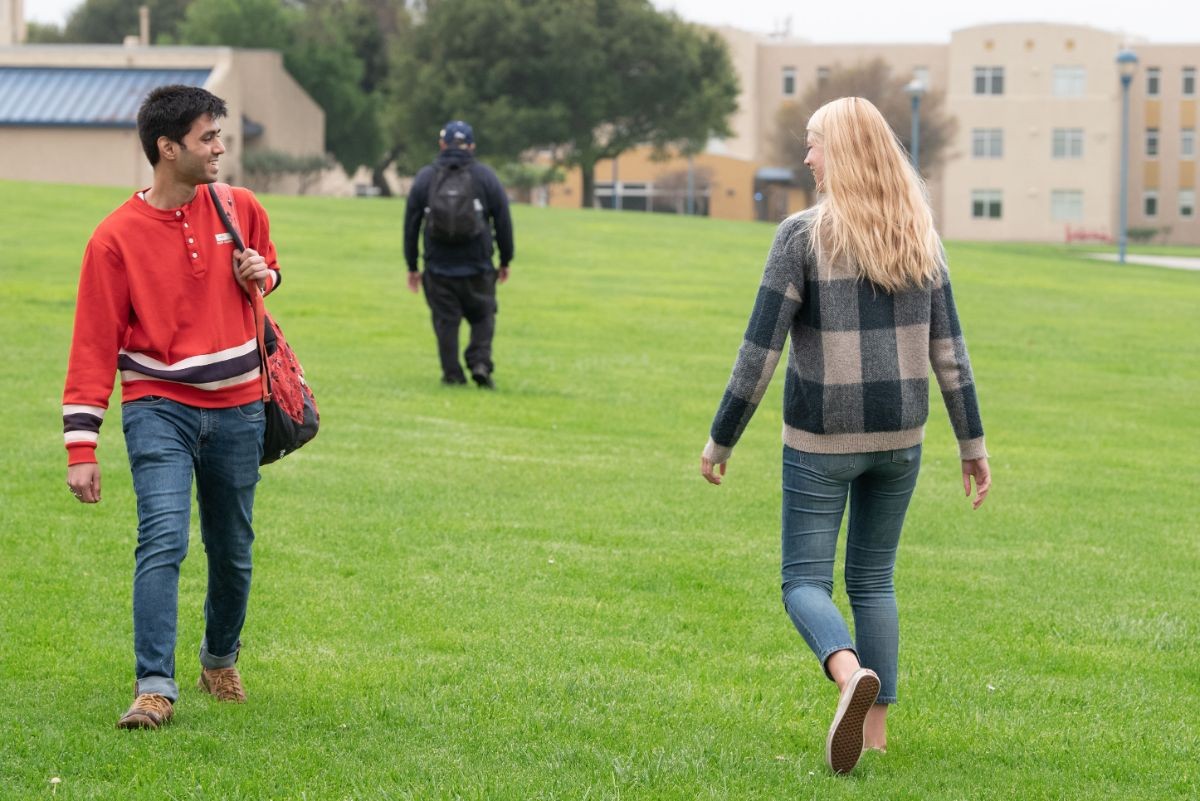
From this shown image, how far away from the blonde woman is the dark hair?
5.86ft

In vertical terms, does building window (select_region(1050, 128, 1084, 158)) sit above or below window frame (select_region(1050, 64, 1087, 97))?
below

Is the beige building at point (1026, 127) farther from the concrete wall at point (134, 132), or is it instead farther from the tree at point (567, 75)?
the concrete wall at point (134, 132)

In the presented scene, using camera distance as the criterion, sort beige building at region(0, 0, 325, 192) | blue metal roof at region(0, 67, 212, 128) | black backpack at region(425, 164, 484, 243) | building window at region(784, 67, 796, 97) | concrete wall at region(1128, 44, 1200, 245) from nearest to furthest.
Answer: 1. black backpack at region(425, 164, 484, 243)
2. blue metal roof at region(0, 67, 212, 128)
3. beige building at region(0, 0, 325, 192)
4. concrete wall at region(1128, 44, 1200, 245)
5. building window at region(784, 67, 796, 97)

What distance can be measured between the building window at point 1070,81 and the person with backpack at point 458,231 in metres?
82.3

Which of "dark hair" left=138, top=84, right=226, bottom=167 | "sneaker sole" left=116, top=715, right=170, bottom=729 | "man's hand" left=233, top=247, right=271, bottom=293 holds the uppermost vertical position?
"dark hair" left=138, top=84, right=226, bottom=167

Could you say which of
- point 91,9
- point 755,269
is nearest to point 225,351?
point 755,269

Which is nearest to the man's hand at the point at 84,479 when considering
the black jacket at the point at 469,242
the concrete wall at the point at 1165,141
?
the black jacket at the point at 469,242

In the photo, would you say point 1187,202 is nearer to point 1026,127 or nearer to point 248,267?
point 1026,127

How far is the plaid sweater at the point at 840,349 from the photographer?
4.70 m


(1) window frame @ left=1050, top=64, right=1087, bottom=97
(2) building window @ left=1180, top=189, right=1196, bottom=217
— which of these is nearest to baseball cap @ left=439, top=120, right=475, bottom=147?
(1) window frame @ left=1050, top=64, right=1087, bottom=97

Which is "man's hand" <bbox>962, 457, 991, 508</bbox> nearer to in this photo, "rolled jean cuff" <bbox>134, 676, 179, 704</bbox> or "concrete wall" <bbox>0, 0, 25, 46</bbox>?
"rolled jean cuff" <bbox>134, 676, 179, 704</bbox>

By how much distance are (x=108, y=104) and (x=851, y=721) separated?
5554 cm

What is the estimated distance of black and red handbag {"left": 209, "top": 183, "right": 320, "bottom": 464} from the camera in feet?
17.1

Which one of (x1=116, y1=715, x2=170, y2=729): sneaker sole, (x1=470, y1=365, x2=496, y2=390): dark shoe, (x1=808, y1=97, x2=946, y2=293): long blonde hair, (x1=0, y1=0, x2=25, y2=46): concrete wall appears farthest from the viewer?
(x1=0, y1=0, x2=25, y2=46): concrete wall
